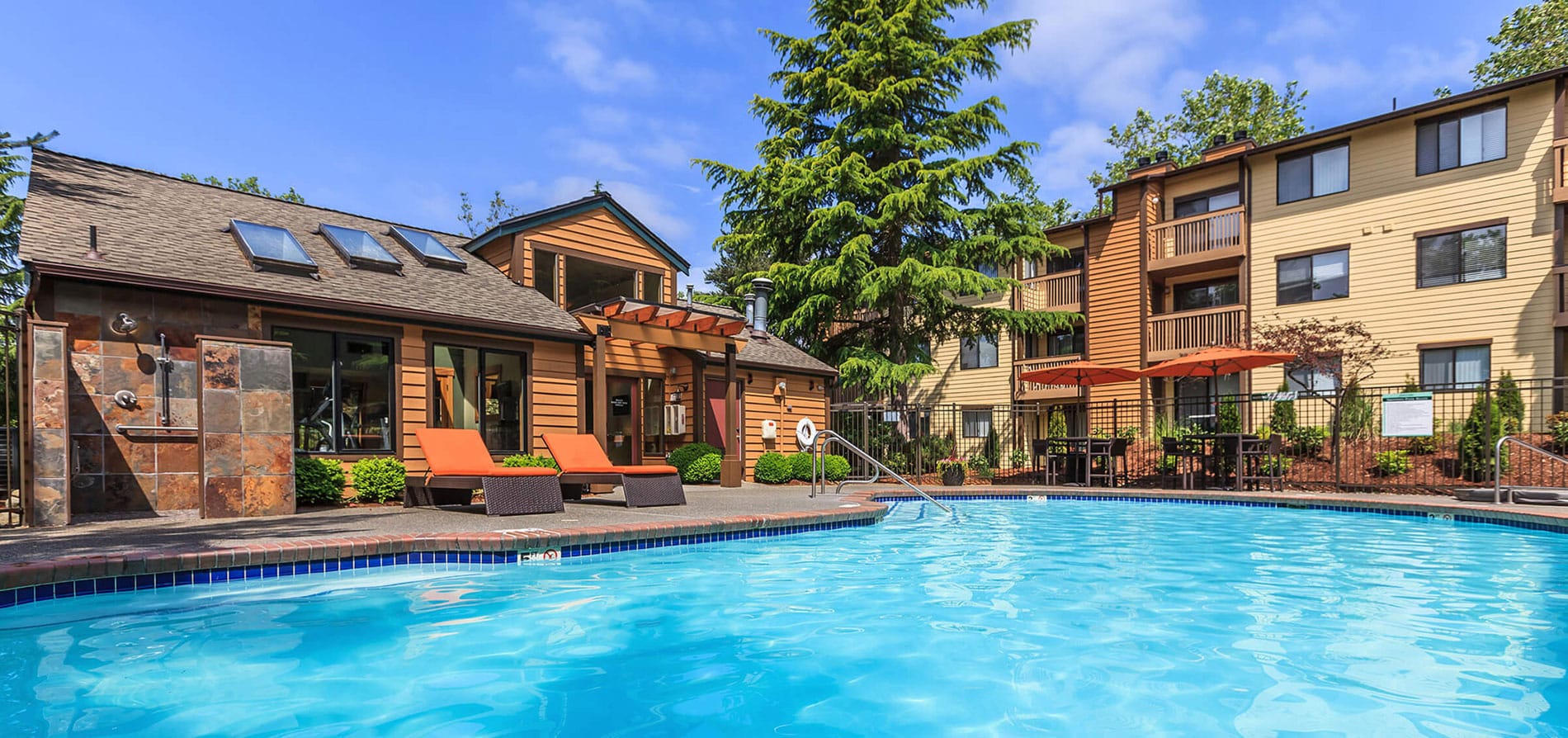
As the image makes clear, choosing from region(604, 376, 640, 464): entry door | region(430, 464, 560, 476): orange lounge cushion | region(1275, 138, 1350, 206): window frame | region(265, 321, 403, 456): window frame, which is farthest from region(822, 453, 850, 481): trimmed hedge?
region(1275, 138, 1350, 206): window frame

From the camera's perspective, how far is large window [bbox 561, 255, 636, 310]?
14875mm

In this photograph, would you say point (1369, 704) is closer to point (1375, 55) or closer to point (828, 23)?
point (828, 23)

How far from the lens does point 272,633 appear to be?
439 cm

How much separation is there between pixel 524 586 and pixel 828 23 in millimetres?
16688

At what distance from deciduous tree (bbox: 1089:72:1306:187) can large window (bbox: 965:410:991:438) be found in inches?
455

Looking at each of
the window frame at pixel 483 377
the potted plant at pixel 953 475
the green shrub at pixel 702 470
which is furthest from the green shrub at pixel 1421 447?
the window frame at pixel 483 377

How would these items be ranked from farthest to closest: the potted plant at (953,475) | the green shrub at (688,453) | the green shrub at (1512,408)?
1. the potted plant at (953,475)
2. the green shrub at (688,453)
3. the green shrub at (1512,408)

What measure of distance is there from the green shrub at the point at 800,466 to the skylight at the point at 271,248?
29.5ft

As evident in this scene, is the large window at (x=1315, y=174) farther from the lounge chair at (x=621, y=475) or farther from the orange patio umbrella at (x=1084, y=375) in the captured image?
the lounge chair at (x=621, y=475)

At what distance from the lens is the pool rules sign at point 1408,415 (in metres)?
11.3

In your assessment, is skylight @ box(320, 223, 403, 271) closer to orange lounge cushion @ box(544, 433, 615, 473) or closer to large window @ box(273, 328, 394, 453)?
large window @ box(273, 328, 394, 453)

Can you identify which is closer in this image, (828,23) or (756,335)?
(756,335)

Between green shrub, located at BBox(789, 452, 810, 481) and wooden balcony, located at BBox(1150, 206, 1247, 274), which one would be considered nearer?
green shrub, located at BBox(789, 452, 810, 481)

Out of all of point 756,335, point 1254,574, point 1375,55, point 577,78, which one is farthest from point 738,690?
point 1375,55
